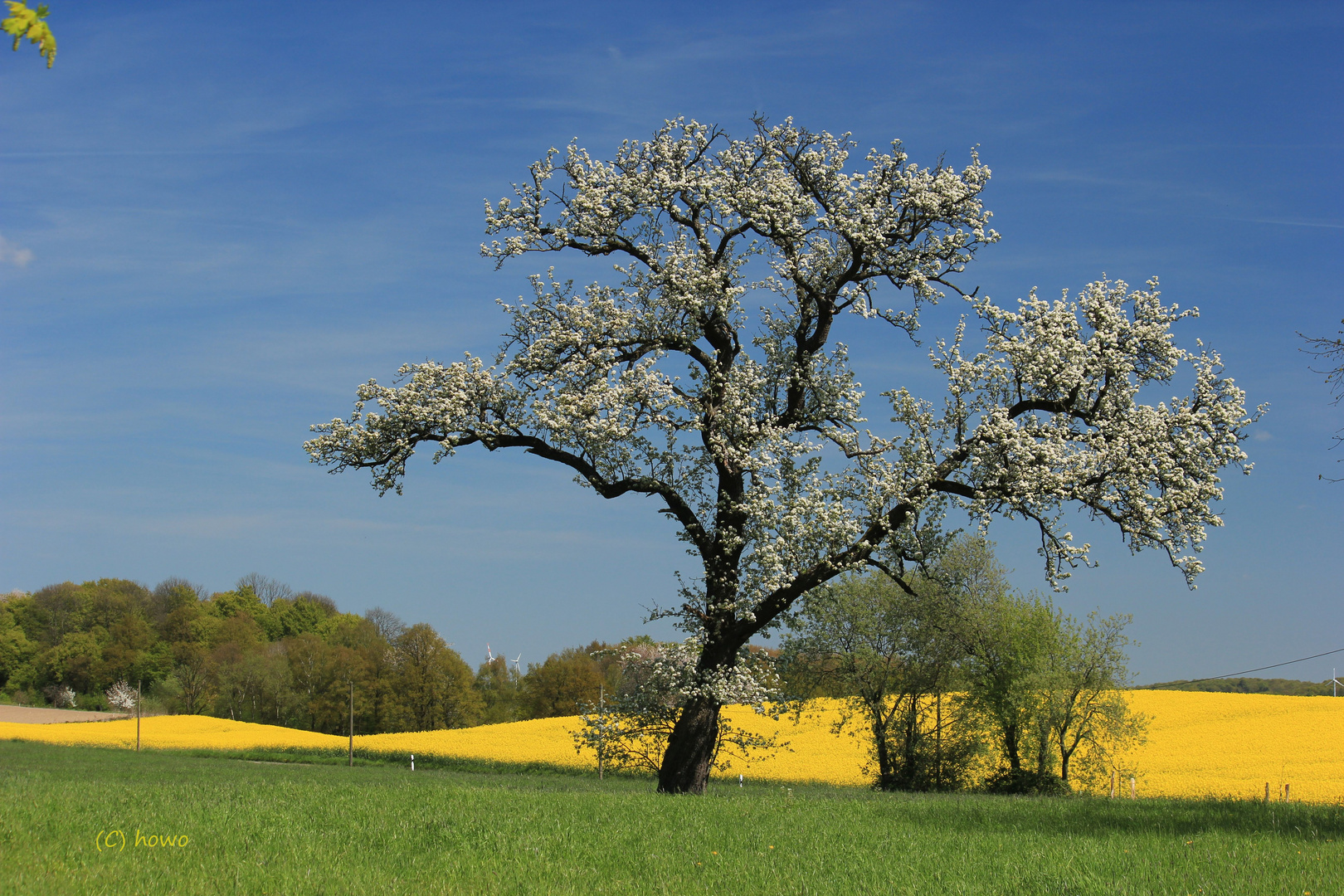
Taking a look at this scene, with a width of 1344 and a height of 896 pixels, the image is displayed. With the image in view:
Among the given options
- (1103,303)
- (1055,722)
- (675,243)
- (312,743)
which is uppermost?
(675,243)

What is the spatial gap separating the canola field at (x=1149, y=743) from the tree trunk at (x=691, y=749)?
1651cm

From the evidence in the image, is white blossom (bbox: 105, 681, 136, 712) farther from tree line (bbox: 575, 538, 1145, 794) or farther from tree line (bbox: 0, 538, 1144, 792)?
tree line (bbox: 575, 538, 1145, 794)

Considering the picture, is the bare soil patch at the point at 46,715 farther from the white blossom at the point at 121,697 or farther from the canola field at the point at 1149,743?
the canola field at the point at 1149,743

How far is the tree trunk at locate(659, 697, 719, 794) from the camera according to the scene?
68.5 feet

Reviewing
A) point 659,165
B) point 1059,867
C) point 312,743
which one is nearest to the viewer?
point 1059,867

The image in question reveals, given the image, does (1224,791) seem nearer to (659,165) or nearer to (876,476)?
(876,476)

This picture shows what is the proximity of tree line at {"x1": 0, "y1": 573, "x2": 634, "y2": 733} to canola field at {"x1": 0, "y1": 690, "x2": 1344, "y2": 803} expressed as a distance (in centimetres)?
2011

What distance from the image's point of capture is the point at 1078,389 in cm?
2031

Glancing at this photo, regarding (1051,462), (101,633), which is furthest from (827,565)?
(101,633)

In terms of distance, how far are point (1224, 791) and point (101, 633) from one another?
125 m

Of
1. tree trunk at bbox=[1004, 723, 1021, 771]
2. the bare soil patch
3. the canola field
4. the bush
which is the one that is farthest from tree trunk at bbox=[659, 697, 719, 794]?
the bare soil patch

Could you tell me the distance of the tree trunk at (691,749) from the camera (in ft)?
68.5

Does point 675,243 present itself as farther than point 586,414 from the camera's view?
Yes

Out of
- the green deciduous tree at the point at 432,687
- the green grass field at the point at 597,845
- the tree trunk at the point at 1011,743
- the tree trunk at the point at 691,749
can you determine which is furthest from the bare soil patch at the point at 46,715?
the green grass field at the point at 597,845
